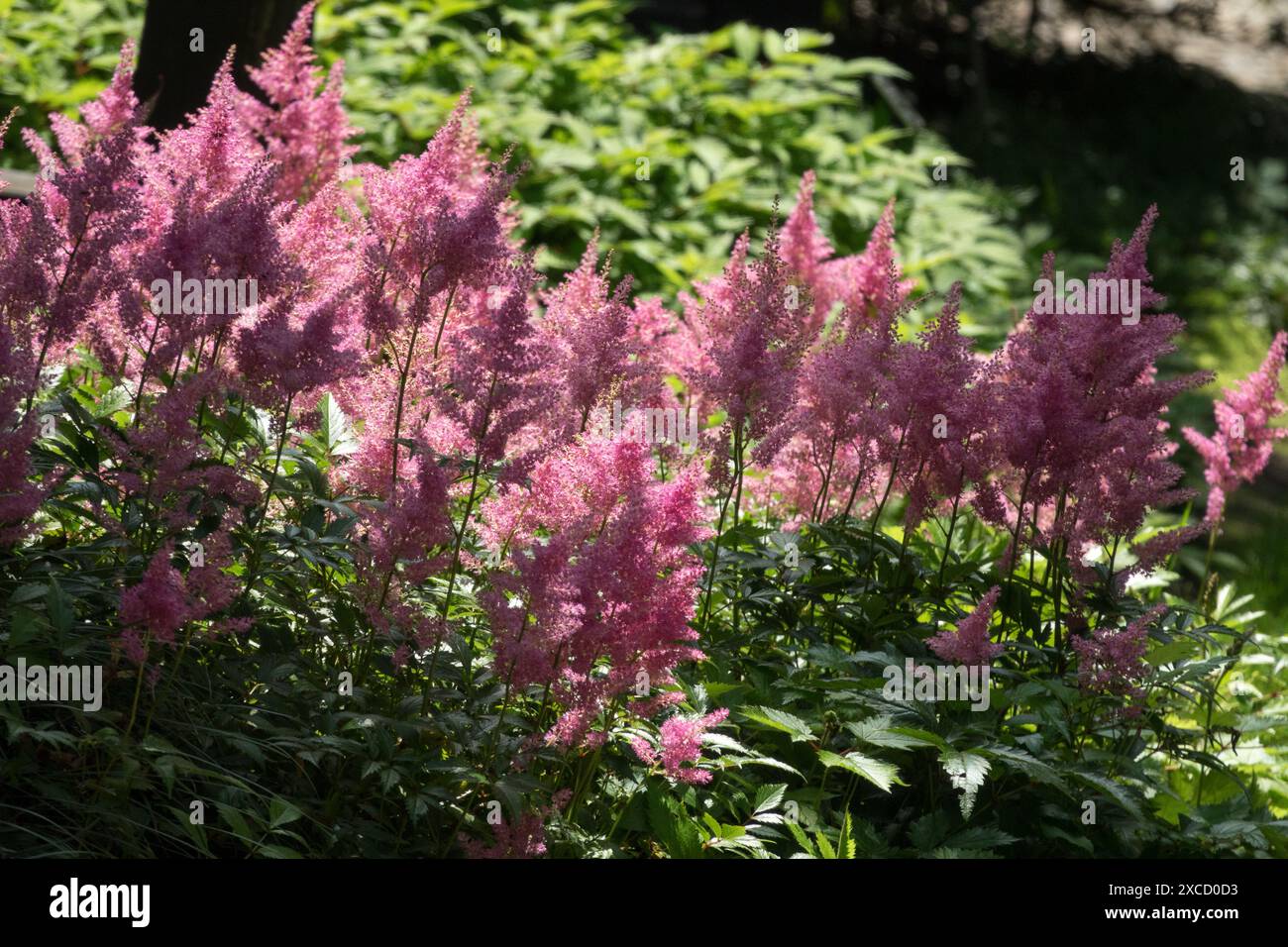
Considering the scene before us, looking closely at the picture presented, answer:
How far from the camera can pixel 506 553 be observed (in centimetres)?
350

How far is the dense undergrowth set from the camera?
9.88 feet

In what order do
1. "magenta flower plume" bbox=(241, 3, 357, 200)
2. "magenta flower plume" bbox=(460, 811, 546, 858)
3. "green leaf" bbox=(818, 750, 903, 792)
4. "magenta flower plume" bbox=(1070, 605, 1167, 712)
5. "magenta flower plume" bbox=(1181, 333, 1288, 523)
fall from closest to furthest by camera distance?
"magenta flower plume" bbox=(460, 811, 546, 858), "green leaf" bbox=(818, 750, 903, 792), "magenta flower plume" bbox=(1070, 605, 1167, 712), "magenta flower plume" bbox=(241, 3, 357, 200), "magenta flower plume" bbox=(1181, 333, 1288, 523)

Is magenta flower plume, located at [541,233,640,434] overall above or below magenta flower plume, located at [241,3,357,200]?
below

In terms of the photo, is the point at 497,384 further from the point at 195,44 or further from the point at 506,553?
the point at 195,44

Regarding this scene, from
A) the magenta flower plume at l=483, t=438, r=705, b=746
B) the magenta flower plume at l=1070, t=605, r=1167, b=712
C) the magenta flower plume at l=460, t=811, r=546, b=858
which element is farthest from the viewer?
the magenta flower plume at l=1070, t=605, r=1167, b=712

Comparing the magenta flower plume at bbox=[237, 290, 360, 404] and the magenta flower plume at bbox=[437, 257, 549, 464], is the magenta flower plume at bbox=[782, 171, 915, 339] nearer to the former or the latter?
the magenta flower plume at bbox=[437, 257, 549, 464]

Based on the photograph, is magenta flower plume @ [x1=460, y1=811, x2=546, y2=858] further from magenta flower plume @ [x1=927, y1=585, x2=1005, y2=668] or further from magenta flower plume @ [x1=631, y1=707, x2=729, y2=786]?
magenta flower plume @ [x1=927, y1=585, x2=1005, y2=668]

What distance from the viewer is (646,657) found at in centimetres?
Answer: 295

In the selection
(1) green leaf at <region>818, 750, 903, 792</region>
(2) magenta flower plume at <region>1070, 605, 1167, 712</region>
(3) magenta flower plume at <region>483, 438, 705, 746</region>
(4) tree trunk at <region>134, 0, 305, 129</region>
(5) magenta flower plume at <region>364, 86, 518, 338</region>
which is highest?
(4) tree trunk at <region>134, 0, 305, 129</region>

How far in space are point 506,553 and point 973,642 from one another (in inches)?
42.0

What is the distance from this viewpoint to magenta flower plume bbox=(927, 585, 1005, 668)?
3.37 metres

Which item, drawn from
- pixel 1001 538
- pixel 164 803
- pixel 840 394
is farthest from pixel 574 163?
pixel 164 803

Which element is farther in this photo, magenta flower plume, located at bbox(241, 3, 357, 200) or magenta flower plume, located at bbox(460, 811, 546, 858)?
magenta flower plume, located at bbox(241, 3, 357, 200)

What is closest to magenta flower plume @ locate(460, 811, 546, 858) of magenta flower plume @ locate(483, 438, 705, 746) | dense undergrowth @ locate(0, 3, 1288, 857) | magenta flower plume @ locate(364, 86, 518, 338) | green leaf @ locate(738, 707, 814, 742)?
dense undergrowth @ locate(0, 3, 1288, 857)
